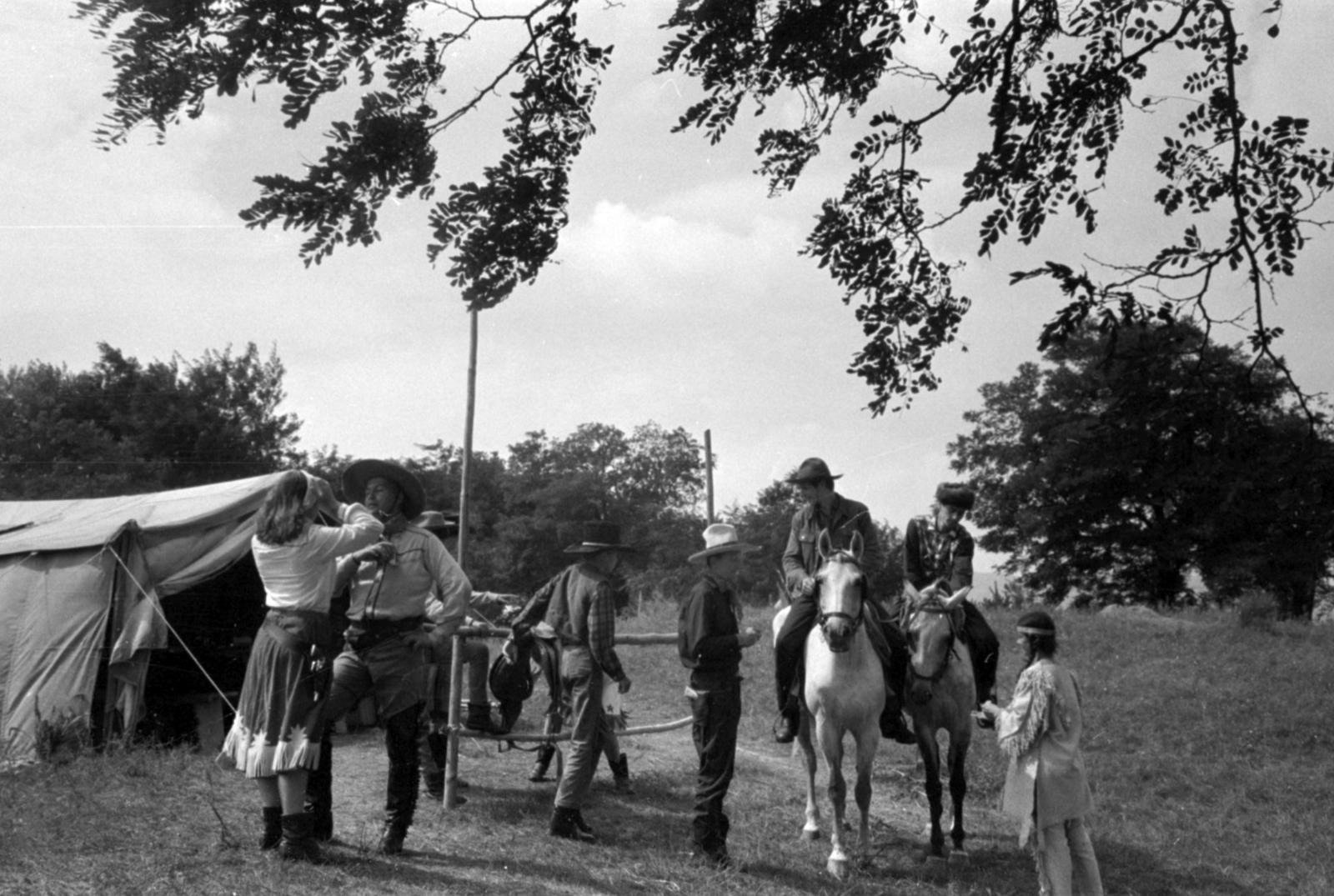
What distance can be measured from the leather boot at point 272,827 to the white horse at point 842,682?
10.7ft

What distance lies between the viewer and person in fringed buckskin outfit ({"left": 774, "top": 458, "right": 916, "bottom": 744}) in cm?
775

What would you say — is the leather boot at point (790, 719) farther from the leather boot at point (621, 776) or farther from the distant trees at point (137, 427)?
the distant trees at point (137, 427)

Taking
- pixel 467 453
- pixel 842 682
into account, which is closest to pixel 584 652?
pixel 842 682

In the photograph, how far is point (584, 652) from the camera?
24.4 ft

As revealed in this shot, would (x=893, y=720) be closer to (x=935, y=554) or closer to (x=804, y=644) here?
(x=804, y=644)

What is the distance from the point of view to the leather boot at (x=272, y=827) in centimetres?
621

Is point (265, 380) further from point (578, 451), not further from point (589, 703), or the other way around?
point (589, 703)

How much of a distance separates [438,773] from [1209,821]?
6427 mm

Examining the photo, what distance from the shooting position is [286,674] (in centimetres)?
593

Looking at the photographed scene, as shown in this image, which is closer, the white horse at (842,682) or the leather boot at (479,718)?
the white horse at (842,682)

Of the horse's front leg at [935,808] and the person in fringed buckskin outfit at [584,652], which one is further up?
the person in fringed buckskin outfit at [584,652]

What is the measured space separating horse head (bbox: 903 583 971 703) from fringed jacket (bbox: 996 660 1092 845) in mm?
1757

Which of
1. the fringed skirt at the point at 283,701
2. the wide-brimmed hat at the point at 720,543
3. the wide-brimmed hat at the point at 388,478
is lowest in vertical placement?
the fringed skirt at the point at 283,701

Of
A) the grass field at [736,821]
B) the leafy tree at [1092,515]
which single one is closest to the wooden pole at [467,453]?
the grass field at [736,821]
